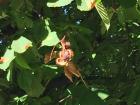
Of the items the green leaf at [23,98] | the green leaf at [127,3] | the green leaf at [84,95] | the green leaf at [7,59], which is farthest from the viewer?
the green leaf at [23,98]

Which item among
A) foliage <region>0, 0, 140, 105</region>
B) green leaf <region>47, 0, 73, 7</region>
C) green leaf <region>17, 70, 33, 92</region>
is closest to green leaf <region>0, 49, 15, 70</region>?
foliage <region>0, 0, 140, 105</region>

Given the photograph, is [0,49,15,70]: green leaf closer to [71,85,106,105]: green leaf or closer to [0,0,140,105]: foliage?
[0,0,140,105]: foliage

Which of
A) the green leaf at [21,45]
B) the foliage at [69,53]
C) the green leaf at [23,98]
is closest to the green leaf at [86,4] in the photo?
the foliage at [69,53]

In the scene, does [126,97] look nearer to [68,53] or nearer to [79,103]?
[79,103]

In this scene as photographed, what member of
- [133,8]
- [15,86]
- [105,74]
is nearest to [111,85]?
[105,74]

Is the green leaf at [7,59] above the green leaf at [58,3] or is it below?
below

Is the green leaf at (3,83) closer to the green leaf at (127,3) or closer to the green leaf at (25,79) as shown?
the green leaf at (25,79)

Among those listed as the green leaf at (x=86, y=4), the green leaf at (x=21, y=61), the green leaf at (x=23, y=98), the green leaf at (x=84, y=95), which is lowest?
the green leaf at (x=23, y=98)
